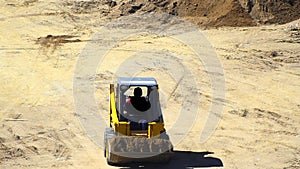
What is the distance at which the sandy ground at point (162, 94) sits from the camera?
13.6 m

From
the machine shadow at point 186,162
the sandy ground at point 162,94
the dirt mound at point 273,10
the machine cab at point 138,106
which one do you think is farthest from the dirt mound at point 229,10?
the machine cab at point 138,106

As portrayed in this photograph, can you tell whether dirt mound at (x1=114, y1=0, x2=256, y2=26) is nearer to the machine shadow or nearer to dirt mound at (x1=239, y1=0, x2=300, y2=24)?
dirt mound at (x1=239, y1=0, x2=300, y2=24)

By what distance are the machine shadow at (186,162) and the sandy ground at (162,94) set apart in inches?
0.9

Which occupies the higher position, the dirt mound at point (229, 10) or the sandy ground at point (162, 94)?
the dirt mound at point (229, 10)

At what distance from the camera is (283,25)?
82.7 feet

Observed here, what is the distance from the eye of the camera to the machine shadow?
1252cm

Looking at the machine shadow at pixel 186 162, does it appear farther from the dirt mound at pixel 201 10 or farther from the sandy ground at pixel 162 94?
the dirt mound at pixel 201 10

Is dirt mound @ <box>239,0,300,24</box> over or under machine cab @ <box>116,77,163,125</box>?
over

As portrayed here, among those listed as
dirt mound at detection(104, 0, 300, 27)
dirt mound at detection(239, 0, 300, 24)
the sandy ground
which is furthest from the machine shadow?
dirt mound at detection(239, 0, 300, 24)

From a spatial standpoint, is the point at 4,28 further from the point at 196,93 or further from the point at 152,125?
the point at 152,125

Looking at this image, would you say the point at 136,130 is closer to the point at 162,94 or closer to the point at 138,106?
the point at 138,106

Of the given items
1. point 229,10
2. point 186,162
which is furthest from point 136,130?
point 229,10

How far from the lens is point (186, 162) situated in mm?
13031

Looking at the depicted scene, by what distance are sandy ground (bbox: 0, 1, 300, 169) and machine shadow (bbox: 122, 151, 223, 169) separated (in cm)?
2
